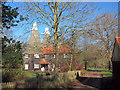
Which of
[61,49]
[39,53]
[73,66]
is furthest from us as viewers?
[73,66]

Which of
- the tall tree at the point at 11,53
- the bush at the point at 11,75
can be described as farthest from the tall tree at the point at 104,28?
the bush at the point at 11,75

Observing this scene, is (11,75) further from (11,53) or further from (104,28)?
(104,28)

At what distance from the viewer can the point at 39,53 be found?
7.12 metres

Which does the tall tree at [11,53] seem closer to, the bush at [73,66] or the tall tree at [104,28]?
the bush at [73,66]

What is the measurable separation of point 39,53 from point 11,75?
6.41 ft

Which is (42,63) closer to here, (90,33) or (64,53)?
(64,53)

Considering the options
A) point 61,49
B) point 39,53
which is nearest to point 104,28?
point 61,49

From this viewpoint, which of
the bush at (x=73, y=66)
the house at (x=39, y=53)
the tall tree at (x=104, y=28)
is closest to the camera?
the house at (x=39, y=53)

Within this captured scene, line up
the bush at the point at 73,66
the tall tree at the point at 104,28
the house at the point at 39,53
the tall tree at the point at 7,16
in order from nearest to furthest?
the tall tree at the point at 7,16
the house at the point at 39,53
the tall tree at the point at 104,28
the bush at the point at 73,66

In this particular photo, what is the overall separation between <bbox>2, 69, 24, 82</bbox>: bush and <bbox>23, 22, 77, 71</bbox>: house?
0.55m

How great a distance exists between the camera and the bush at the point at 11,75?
5527 millimetres

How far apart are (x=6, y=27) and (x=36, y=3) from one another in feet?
12.6

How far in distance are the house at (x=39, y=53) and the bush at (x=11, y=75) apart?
548 millimetres

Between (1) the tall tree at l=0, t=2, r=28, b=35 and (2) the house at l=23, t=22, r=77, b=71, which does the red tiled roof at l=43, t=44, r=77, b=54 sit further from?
(1) the tall tree at l=0, t=2, r=28, b=35
